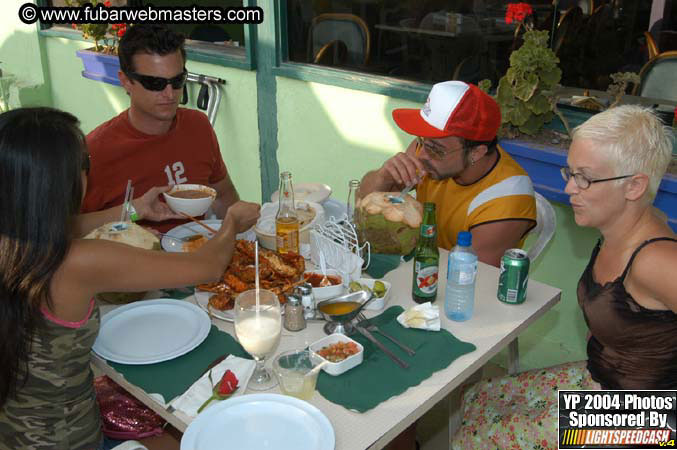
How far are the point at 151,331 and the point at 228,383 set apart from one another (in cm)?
39

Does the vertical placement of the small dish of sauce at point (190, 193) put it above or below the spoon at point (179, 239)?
above

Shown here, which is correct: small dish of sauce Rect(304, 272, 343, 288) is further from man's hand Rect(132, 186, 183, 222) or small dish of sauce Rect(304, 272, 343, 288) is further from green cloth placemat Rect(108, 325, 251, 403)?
man's hand Rect(132, 186, 183, 222)

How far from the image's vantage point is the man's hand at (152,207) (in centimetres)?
237

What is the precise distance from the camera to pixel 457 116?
7.67ft

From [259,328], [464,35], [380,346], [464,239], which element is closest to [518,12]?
[464,35]

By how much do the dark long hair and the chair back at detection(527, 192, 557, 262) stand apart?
1.77 metres

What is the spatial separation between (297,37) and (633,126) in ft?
9.82

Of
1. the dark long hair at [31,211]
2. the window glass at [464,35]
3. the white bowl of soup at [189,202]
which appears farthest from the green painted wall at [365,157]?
the dark long hair at [31,211]

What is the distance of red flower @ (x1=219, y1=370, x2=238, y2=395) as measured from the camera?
157 centimetres

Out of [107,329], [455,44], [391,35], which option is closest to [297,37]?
[391,35]

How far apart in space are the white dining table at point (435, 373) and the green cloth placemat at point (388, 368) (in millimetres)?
20

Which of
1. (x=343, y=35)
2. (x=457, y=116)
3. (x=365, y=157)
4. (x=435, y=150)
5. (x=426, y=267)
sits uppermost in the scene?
(x=343, y=35)

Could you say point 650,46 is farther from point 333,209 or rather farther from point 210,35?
point 210,35

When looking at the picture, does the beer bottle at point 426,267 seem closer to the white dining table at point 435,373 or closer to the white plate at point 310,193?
Result: the white dining table at point 435,373
